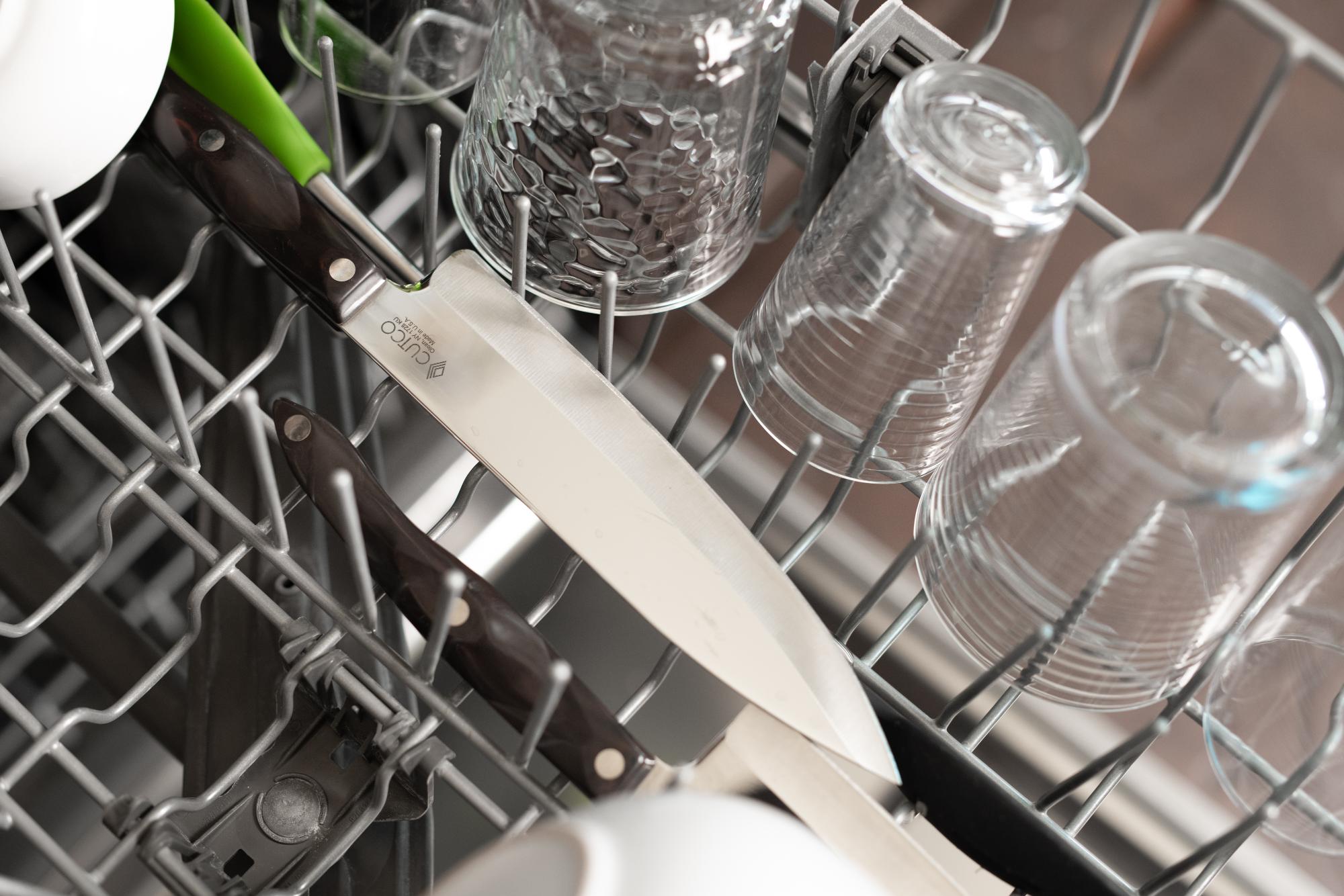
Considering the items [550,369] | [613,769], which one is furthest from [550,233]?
[613,769]

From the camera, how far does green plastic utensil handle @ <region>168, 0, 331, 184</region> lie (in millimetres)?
444

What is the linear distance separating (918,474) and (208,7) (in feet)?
0.97

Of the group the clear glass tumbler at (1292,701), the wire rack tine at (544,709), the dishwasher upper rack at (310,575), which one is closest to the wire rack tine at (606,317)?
the dishwasher upper rack at (310,575)

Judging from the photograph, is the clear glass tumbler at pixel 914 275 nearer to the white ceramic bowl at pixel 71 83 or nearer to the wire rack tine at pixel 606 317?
the wire rack tine at pixel 606 317

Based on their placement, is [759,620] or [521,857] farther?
[759,620]

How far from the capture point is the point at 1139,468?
0.32m

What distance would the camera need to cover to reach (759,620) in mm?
373

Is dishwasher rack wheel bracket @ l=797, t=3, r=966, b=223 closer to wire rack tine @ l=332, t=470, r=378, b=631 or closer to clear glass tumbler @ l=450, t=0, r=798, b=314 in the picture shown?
clear glass tumbler @ l=450, t=0, r=798, b=314

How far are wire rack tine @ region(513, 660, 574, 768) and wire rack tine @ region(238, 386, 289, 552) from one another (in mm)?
91

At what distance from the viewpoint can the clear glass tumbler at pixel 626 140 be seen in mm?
386

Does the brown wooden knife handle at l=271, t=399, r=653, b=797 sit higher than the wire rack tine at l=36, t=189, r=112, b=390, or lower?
lower

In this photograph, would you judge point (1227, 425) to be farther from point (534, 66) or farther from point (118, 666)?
point (118, 666)

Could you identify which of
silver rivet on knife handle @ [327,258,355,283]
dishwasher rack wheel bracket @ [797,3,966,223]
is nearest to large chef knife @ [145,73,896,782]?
silver rivet on knife handle @ [327,258,355,283]

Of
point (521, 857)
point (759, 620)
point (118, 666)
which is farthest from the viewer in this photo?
point (118, 666)
